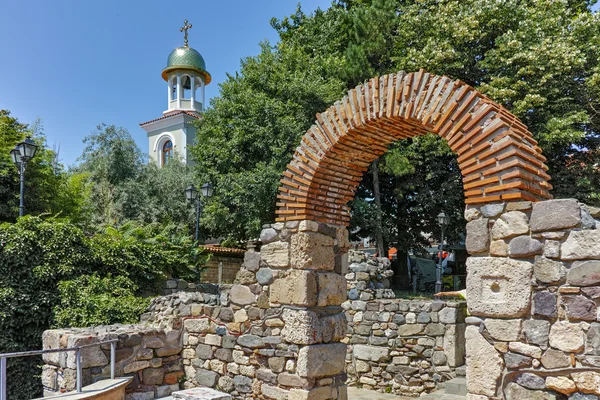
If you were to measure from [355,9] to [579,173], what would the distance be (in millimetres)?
8611

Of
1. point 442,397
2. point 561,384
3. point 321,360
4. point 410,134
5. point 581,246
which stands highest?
point 410,134

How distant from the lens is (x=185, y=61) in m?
25.9

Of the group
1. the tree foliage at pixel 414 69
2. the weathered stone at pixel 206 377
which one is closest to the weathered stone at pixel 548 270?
the weathered stone at pixel 206 377

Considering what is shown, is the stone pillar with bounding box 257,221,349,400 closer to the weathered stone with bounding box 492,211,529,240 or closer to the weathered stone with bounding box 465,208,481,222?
the weathered stone with bounding box 465,208,481,222

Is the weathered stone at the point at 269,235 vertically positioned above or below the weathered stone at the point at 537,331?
above

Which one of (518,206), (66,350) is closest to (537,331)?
(518,206)

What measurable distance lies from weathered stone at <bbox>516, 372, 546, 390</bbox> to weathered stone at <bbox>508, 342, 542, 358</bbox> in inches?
5.4

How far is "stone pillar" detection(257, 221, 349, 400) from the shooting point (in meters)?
4.43

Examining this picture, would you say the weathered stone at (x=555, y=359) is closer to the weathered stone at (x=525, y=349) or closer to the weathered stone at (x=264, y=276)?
the weathered stone at (x=525, y=349)

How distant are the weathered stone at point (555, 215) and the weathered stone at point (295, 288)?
81.7 inches

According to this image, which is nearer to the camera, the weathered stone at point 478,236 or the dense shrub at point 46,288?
→ the weathered stone at point 478,236

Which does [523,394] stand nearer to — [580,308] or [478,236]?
[580,308]

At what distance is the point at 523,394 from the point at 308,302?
1.96 m

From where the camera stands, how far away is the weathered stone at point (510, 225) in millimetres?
3262
